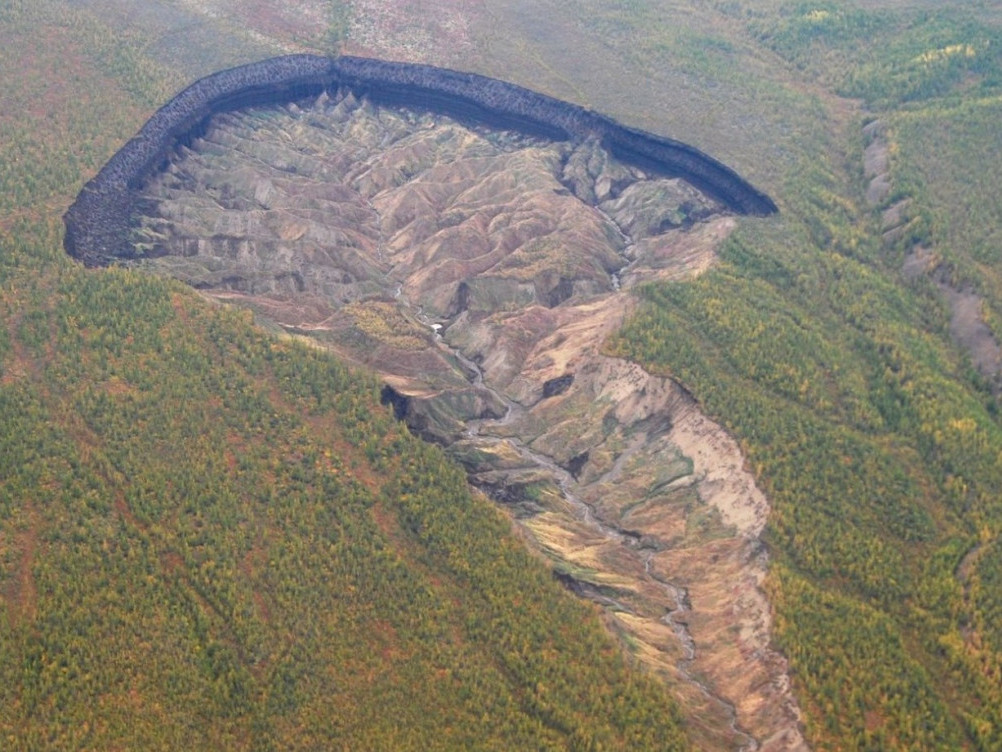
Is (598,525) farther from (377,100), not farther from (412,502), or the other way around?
(377,100)

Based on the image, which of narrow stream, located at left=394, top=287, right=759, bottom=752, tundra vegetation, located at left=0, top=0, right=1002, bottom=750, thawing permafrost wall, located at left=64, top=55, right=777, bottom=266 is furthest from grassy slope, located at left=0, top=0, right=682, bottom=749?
thawing permafrost wall, located at left=64, top=55, right=777, bottom=266

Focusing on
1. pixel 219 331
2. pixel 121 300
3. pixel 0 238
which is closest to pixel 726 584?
pixel 219 331

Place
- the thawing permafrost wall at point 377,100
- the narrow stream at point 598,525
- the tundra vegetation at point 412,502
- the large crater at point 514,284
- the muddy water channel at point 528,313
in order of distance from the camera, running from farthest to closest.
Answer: the thawing permafrost wall at point 377,100 < the large crater at point 514,284 < the muddy water channel at point 528,313 < the narrow stream at point 598,525 < the tundra vegetation at point 412,502

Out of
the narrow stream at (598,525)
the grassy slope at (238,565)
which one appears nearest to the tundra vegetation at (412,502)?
the grassy slope at (238,565)

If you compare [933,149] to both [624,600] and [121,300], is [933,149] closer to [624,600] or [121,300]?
[624,600]

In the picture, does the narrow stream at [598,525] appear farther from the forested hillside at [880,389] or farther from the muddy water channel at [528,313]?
the forested hillside at [880,389]

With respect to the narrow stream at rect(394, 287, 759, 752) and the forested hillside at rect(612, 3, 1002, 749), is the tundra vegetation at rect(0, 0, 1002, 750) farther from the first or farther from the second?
the narrow stream at rect(394, 287, 759, 752)

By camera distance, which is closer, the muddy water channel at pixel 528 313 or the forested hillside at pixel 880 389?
the forested hillside at pixel 880 389
